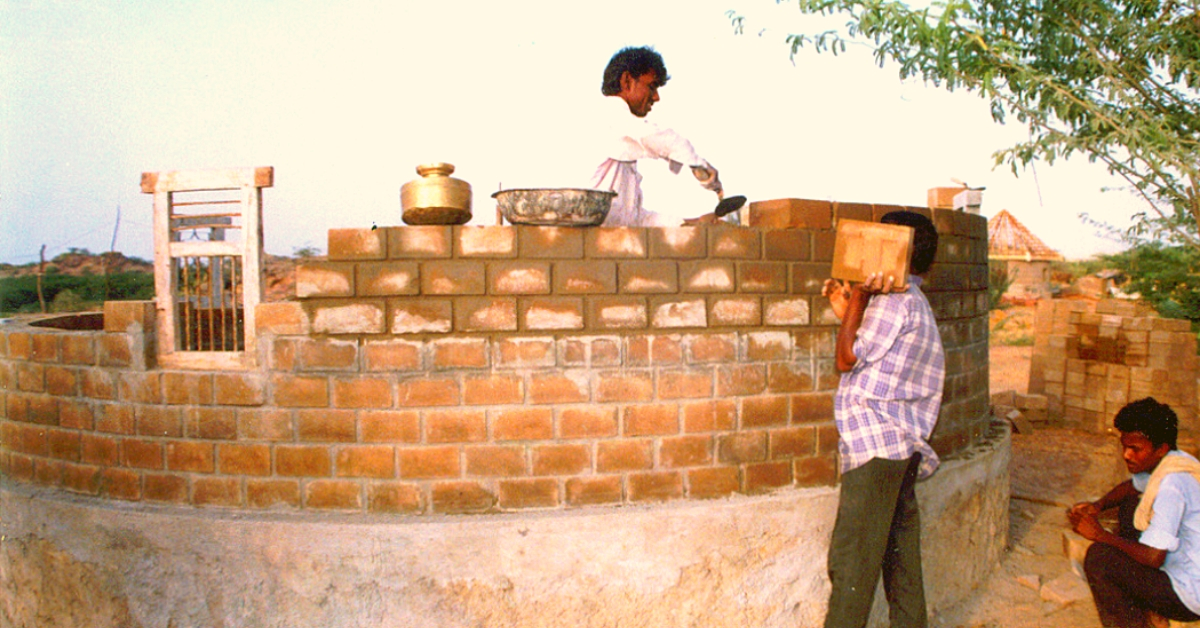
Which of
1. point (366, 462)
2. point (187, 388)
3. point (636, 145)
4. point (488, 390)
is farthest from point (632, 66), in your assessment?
point (187, 388)

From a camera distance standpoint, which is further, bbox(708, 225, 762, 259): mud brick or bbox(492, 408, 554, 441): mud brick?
bbox(708, 225, 762, 259): mud brick

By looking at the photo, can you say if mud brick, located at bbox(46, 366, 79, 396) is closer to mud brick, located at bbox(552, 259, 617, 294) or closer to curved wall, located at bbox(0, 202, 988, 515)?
curved wall, located at bbox(0, 202, 988, 515)

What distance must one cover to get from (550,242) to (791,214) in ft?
3.44

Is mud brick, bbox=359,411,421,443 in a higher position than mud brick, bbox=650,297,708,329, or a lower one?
lower

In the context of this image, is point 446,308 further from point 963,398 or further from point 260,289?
point 963,398

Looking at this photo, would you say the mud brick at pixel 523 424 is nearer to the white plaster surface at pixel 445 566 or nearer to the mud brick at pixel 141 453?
the white plaster surface at pixel 445 566

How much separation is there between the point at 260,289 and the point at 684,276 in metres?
1.77

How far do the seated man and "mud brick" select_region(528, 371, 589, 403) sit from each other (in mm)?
2193

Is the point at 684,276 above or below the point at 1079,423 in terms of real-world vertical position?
above

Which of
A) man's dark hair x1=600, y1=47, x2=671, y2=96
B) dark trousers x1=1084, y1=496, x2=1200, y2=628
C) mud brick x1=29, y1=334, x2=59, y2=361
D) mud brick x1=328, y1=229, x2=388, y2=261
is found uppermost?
man's dark hair x1=600, y1=47, x2=671, y2=96

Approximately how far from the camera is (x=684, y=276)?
9.68 ft

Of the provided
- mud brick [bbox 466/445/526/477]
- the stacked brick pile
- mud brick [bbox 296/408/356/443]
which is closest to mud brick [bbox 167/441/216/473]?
mud brick [bbox 296/408/356/443]

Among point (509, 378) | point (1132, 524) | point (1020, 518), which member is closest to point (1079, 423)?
point (1020, 518)

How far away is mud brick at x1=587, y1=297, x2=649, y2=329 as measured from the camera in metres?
2.87
